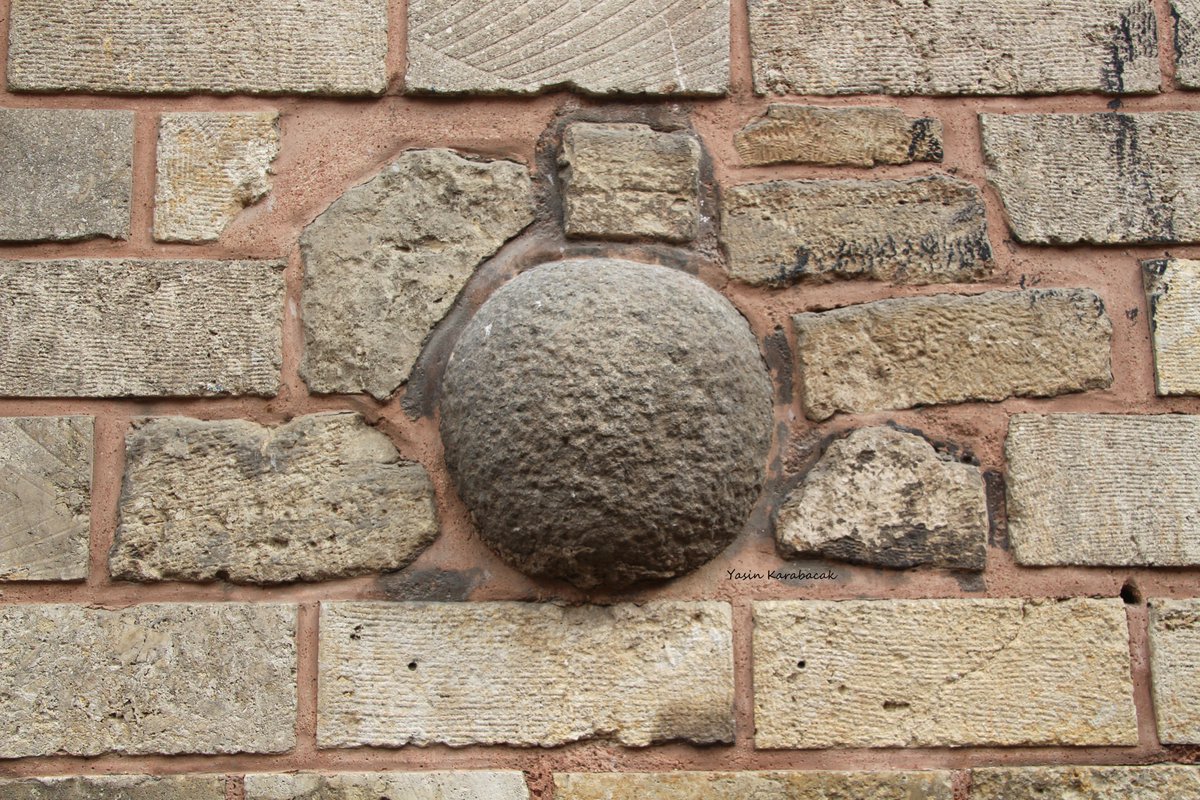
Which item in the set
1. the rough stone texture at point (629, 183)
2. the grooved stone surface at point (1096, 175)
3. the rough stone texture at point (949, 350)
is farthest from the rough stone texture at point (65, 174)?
the grooved stone surface at point (1096, 175)

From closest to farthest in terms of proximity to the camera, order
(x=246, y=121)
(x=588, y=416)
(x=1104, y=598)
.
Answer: (x=588, y=416) → (x=1104, y=598) → (x=246, y=121)

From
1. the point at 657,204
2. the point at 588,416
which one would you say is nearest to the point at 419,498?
the point at 588,416

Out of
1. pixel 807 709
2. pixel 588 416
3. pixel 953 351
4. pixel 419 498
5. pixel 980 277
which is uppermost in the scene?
→ pixel 980 277

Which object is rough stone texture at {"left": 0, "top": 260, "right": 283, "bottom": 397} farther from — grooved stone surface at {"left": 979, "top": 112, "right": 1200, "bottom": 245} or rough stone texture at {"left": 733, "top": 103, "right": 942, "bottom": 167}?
grooved stone surface at {"left": 979, "top": 112, "right": 1200, "bottom": 245}

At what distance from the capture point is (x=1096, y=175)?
229cm

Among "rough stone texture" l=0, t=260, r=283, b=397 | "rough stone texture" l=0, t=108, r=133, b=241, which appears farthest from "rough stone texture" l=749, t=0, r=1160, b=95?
"rough stone texture" l=0, t=108, r=133, b=241

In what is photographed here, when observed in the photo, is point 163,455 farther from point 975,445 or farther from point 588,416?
point 975,445

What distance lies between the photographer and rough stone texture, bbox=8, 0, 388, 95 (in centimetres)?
225

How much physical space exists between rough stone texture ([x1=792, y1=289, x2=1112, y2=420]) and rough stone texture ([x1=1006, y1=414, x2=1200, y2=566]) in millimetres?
93

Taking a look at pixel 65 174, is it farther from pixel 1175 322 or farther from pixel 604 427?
pixel 1175 322

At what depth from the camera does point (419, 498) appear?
2.13 m

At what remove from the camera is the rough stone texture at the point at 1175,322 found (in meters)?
2.21

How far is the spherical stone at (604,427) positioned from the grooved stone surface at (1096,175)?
694 millimetres

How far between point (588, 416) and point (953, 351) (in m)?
0.77
